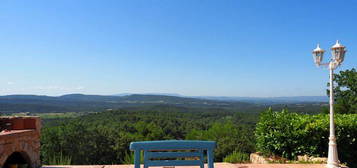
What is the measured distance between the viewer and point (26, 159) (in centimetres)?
369

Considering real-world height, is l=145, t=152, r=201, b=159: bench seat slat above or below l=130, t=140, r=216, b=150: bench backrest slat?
below

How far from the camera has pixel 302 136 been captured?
5.07m

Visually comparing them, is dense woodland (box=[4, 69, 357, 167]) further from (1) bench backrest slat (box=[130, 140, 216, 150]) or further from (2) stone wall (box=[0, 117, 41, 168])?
(1) bench backrest slat (box=[130, 140, 216, 150])

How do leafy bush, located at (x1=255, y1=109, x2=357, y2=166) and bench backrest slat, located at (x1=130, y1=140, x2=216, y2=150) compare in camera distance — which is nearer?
bench backrest slat, located at (x1=130, y1=140, x2=216, y2=150)

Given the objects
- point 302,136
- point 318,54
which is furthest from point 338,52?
point 302,136

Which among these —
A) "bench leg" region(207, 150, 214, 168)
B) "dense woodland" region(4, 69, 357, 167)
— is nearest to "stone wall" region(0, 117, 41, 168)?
"dense woodland" region(4, 69, 357, 167)

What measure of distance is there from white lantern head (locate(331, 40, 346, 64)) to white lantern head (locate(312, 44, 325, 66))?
0.17 m

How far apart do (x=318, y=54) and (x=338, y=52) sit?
277mm

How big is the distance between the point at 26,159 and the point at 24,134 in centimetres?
39

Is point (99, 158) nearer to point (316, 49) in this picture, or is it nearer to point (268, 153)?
point (268, 153)

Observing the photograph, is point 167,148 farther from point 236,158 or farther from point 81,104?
point 81,104

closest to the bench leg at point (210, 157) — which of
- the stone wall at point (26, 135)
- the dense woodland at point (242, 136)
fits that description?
the stone wall at point (26, 135)

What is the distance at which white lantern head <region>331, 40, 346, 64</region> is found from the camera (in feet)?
13.0

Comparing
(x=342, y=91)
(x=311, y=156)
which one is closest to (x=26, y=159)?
(x=311, y=156)
